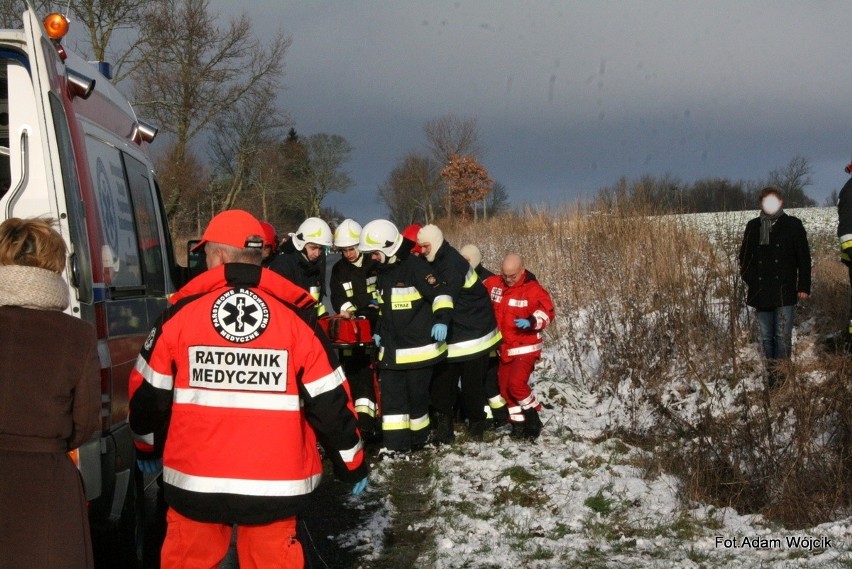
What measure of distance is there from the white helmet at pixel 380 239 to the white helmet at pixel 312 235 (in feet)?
2.94

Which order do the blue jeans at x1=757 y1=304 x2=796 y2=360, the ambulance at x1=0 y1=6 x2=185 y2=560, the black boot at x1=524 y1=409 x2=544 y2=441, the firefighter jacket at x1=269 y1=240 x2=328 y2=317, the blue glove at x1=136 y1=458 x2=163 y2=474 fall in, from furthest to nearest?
1. the firefighter jacket at x1=269 y1=240 x2=328 y2=317
2. the blue jeans at x1=757 y1=304 x2=796 y2=360
3. the black boot at x1=524 y1=409 x2=544 y2=441
4. the ambulance at x1=0 y1=6 x2=185 y2=560
5. the blue glove at x1=136 y1=458 x2=163 y2=474

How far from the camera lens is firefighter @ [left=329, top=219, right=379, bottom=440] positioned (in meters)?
8.05

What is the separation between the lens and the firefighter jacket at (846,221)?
24.1 ft

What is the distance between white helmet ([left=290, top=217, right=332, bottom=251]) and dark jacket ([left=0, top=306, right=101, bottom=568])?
209 inches

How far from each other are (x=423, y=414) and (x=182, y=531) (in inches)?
180

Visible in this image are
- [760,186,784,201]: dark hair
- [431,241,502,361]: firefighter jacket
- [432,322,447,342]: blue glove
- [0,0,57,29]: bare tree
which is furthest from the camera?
[0,0,57,29]: bare tree

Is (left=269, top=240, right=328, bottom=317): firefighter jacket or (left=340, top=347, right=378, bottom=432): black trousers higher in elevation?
(left=269, top=240, right=328, bottom=317): firefighter jacket

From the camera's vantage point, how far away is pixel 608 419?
8555 mm

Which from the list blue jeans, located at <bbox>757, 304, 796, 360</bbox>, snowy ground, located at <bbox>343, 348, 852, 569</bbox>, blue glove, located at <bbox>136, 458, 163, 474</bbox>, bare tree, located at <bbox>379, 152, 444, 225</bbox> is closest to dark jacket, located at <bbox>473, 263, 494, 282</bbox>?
snowy ground, located at <bbox>343, 348, 852, 569</bbox>

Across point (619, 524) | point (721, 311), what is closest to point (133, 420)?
point (619, 524)

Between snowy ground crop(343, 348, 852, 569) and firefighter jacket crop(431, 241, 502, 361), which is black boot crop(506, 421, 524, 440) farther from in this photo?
firefighter jacket crop(431, 241, 502, 361)

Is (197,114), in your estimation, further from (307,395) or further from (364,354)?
(307,395)

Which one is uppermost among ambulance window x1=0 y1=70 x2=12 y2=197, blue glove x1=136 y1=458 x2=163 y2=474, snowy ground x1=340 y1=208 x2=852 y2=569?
ambulance window x1=0 y1=70 x2=12 y2=197

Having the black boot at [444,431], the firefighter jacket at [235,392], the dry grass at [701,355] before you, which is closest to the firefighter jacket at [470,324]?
the black boot at [444,431]
